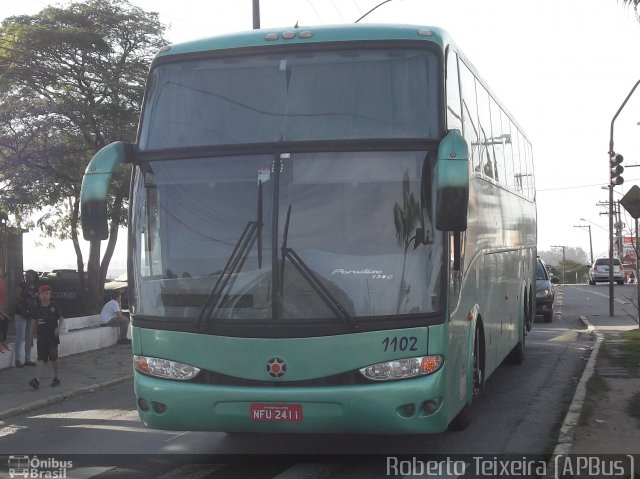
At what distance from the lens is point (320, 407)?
7145mm

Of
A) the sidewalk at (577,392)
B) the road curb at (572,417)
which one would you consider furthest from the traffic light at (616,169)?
the road curb at (572,417)

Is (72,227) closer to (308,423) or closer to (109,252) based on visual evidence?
(109,252)

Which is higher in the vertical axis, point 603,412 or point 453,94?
point 453,94

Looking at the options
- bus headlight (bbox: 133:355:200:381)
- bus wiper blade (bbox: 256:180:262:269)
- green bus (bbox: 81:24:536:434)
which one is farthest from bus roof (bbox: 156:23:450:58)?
bus headlight (bbox: 133:355:200:381)

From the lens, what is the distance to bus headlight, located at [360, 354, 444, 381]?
715cm

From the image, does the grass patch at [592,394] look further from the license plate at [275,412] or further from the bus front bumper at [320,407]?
the license plate at [275,412]

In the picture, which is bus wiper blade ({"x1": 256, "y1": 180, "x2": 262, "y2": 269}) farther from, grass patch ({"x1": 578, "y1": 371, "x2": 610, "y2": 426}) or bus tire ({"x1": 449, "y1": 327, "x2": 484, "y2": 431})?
grass patch ({"x1": 578, "y1": 371, "x2": 610, "y2": 426})

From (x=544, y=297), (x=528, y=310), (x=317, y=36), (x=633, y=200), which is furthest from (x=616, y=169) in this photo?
(x=317, y=36)

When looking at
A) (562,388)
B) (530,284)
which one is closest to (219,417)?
(562,388)

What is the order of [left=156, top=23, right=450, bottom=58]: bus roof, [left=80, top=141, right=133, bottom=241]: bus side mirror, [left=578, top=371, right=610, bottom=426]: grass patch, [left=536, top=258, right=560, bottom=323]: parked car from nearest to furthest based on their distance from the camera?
[left=80, top=141, right=133, bottom=241]: bus side mirror → [left=156, top=23, right=450, bottom=58]: bus roof → [left=578, top=371, right=610, bottom=426]: grass patch → [left=536, top=258, right=560, bottom=323]: parked car

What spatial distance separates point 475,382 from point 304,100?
11.8ft

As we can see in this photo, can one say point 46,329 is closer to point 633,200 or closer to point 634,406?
point 634,406

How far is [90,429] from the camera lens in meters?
10.6

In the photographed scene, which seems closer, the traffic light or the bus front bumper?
the bus front bumper
